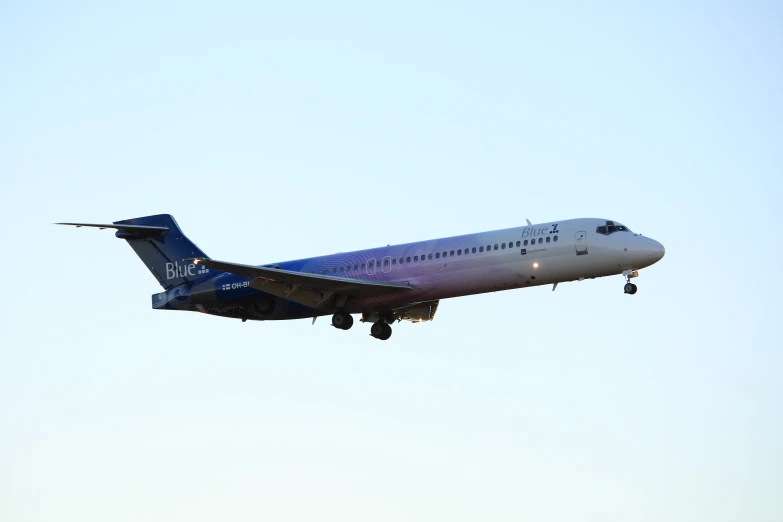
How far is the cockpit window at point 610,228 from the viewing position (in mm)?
48719

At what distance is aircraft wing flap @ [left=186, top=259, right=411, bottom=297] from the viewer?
51.6 m

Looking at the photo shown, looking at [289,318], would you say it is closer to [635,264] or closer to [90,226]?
[90,226]

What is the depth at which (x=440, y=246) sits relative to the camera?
51.4 metres

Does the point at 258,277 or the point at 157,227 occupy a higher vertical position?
the point at 157,227

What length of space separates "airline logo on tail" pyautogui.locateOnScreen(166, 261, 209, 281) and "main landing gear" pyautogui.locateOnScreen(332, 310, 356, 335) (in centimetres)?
726

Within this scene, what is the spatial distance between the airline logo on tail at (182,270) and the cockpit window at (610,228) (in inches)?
743

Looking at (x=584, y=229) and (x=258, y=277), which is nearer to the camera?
(x=584, y=229)

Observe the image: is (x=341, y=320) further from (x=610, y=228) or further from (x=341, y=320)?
(x=610, y=228)

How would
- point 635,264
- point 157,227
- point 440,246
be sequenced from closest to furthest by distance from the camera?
point 635,264 → point 440,246 → point 157,227

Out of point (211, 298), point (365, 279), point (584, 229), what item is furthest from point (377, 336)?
point (584, 229)

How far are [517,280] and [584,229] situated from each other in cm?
328

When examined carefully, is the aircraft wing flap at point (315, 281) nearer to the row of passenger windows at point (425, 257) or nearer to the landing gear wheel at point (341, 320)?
the row of passenger windows at point (425, 257)

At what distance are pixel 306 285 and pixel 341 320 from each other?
7.88ft

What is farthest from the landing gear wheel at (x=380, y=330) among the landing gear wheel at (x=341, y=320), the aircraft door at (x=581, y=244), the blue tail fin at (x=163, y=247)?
the aircraft door at (x=581, y=244)
